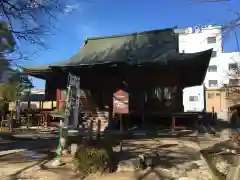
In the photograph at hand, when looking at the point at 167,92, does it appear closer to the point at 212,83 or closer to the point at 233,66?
the point at 233,66

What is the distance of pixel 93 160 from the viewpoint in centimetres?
878

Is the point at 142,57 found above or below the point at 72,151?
above

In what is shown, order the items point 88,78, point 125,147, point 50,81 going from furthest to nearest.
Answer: point 50,81
point 88,78
point 125,147

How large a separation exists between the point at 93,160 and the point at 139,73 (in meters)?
14.2

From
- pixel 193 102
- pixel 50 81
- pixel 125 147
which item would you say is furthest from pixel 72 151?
pixel 193 102

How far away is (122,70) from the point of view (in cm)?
2219

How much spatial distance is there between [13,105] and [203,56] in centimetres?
1644

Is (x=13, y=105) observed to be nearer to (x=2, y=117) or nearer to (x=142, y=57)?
(x=2, y=117)

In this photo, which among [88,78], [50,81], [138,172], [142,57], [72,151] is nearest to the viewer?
[138,172]

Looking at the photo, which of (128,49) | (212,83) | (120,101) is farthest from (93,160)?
(212,83)

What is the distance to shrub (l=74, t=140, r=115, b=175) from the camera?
28.7 feet

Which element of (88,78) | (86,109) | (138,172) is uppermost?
(88,78)

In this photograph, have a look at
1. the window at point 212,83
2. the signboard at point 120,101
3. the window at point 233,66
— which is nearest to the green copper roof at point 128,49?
the signboard at point 120,101

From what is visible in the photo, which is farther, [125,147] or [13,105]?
[13,105]
